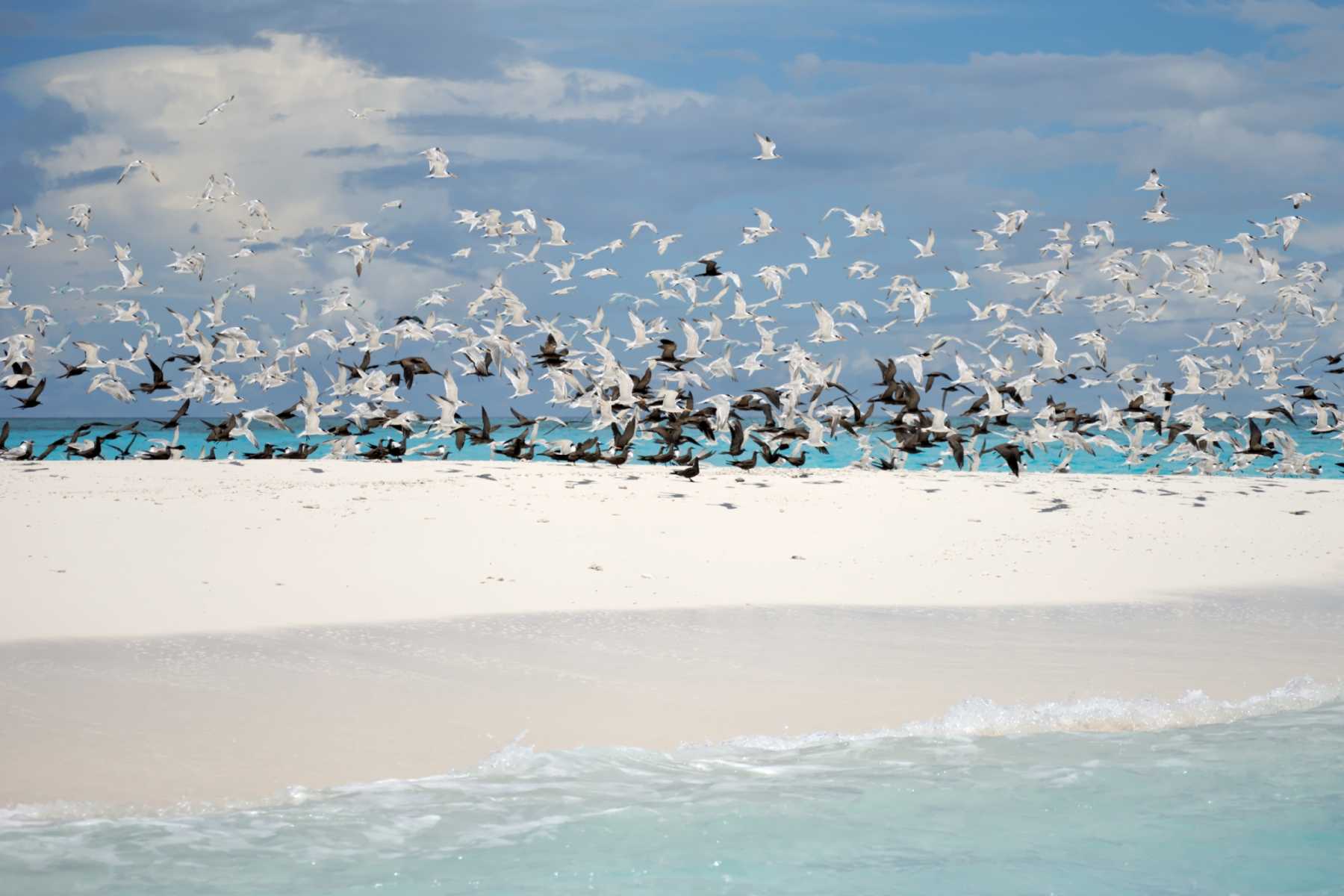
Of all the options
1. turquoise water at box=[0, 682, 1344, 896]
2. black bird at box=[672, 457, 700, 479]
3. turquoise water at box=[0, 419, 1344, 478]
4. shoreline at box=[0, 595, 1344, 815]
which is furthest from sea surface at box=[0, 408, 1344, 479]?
turquoise water at box=[0, 682, 1344, 896]

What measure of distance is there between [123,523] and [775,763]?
9836 millimetres

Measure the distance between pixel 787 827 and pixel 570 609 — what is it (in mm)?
5880

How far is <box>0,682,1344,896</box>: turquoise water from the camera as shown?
20.4ft

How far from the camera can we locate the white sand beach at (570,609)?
8.05 meters

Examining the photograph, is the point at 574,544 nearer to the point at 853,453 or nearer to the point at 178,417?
the point at 178,417

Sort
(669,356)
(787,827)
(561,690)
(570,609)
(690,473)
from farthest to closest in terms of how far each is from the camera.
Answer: (669,356) → (690,473) → (570,609) → (561,690) → (787,827)

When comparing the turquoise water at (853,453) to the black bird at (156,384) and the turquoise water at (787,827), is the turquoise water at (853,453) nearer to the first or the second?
the black bird at (156,384)

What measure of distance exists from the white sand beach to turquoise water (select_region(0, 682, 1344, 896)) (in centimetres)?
33

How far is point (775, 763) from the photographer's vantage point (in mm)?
7750

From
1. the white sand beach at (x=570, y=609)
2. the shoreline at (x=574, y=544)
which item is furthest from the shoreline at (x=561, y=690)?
the shoreline at (x=574, y=544)

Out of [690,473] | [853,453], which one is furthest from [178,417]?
[853,453]

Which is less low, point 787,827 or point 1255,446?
point 1255,446

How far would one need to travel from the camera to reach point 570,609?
12.6m

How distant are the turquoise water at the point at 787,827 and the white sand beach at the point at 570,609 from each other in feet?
1.10
